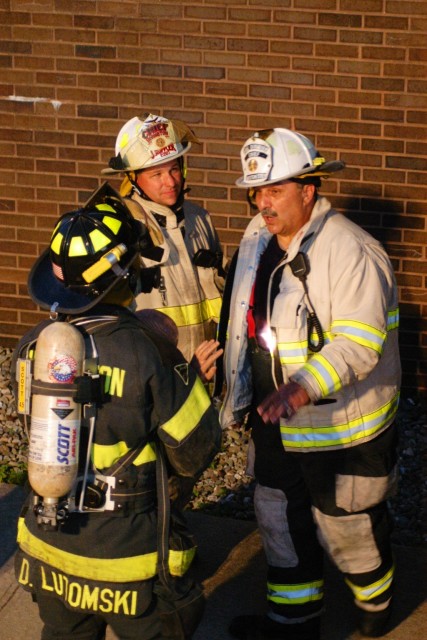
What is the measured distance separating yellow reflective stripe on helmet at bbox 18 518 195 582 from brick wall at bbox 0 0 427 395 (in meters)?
3.64

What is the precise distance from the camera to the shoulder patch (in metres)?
3.43

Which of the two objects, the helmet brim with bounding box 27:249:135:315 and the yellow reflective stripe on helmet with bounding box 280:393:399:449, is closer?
the helmet brim with bounding box 27:249:135:315

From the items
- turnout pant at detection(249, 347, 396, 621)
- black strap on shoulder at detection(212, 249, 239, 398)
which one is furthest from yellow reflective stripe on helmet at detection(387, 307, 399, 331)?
black strap on shoulder at detection(212, 249, 239, 398)

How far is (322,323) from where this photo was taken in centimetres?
420

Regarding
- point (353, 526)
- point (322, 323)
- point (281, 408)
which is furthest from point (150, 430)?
point (353, 526)

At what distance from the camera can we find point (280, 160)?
4.32 meters

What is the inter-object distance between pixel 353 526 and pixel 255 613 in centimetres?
70

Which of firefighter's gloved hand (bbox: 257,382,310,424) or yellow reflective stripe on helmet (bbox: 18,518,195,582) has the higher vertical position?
firefighter's gloved hand (bbox: 257,382,310,424)

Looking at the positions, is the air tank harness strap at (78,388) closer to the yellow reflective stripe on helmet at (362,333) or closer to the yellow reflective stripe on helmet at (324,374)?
the yellow reflective stripe on helmet at (324,374)

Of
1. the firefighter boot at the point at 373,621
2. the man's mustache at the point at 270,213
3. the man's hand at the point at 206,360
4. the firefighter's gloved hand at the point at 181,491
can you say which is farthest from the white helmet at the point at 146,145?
the firefighter boot at the point at 373,621

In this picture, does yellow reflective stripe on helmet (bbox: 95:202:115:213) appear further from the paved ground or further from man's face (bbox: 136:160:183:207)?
the paved ground

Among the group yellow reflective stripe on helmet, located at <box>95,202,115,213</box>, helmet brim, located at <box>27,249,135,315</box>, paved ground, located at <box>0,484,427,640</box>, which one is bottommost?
paved ground, located at <box>0,484,427,640</box>

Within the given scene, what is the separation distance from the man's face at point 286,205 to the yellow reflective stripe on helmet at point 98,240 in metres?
1.12

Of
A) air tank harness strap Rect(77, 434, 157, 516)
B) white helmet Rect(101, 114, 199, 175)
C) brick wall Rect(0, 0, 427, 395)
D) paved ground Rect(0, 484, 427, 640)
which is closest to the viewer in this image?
air tank harness strap Rect(77, 434, 157, 516)
